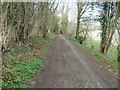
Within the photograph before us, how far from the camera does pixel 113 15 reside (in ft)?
39.3

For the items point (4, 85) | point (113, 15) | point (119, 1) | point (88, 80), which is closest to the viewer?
point (4, 85)

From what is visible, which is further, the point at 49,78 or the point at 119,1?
the point at 119,1

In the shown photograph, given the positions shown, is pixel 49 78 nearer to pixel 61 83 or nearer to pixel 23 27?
pixel 61 83

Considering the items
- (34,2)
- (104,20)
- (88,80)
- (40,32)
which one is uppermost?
(34,2)

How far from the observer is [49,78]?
5.05 m

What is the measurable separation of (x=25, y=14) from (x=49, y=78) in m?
6.97

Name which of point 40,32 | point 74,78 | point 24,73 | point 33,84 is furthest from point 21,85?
point 40,32

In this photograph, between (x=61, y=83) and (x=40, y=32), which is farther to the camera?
(x=40, y=32)

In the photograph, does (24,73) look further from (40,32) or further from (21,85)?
(40,32)

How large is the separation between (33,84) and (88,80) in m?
2.53

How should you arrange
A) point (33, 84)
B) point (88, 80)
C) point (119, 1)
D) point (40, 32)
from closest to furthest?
point (33, 84) → point (88, 80) → point (119, 1) → point (40, 32)

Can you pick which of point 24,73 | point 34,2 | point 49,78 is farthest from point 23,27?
point 49,78

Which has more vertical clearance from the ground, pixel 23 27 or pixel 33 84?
pixel 23 27

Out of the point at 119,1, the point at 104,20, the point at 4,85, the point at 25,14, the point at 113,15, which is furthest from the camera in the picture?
the point at 104,20
